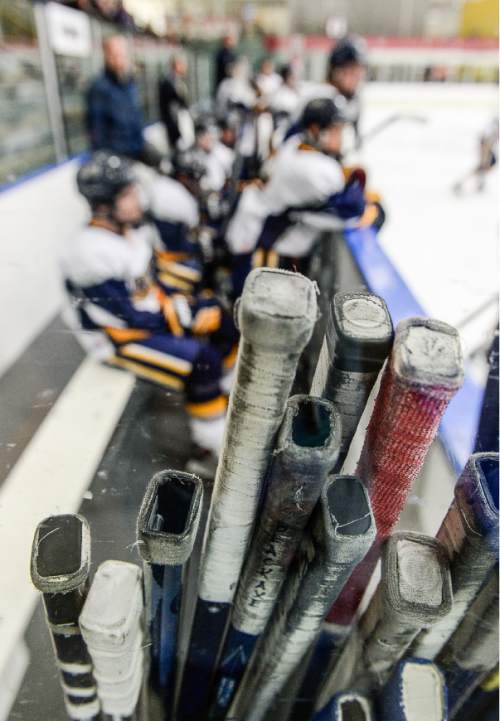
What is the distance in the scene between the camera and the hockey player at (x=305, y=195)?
1.39 m

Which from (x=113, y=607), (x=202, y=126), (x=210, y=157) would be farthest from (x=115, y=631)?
(x=202, y=126)

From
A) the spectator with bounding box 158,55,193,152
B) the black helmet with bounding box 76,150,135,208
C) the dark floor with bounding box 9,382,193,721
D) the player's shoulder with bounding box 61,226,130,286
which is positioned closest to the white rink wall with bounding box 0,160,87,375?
the player's shoulder with bounding box 61,226,130,286

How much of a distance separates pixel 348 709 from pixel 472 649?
16 centimetres

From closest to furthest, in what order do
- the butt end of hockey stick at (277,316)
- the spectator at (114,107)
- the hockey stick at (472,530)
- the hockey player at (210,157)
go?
the butt end of hockey stick at (277,316) → the hockey stick at (472,530) → the spectator at (114,107) → the hockey player at (210,157)

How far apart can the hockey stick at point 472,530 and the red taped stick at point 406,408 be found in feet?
0.18

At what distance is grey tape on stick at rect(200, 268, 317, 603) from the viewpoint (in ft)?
1.17

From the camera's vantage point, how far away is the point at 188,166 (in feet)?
9.57

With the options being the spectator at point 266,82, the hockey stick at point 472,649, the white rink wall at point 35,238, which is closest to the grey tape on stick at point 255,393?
the hockey stick at point 472,649

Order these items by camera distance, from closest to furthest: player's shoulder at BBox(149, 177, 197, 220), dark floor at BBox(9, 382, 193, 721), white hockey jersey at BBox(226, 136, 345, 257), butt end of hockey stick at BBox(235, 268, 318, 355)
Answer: butt end of hockey stick at BBox(235, 268, 318, 355)
dark floor at BBox(9, 382, 193, 721)
white hockey jersey at BBox(226, 136, 345, 257)
player's shoulder at BBox(149, 177, 197, 220)

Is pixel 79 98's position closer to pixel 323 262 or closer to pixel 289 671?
pixel 323 262

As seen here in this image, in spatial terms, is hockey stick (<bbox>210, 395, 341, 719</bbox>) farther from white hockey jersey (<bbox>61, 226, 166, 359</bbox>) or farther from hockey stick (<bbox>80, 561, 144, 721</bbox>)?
white hockey jersey (<bbox>61, 226, 166, 359</bbox>)

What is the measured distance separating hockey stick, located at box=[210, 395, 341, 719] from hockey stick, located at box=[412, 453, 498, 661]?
0.15 m

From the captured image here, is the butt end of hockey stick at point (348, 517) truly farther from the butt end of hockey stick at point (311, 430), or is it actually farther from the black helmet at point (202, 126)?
the black helmet at point (202, 126)

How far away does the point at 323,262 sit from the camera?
117 centimetres
